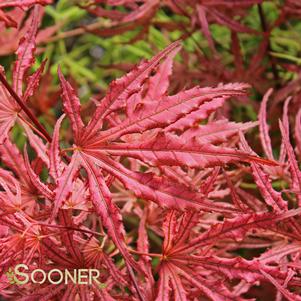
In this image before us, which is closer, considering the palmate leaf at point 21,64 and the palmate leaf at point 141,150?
the palmate leaf at point 141,150

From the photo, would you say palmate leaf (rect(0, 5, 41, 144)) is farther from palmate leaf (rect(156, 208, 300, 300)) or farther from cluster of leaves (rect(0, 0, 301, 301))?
palmate leaf (rect(156, 208, 300, 300))

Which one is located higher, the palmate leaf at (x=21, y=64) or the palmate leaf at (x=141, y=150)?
the palmate leaf at (x=21, y=64)

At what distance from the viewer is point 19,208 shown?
67 cm

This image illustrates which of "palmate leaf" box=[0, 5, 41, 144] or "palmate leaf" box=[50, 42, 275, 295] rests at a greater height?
"palmate leaf" box=[0, 5, 41, 144]

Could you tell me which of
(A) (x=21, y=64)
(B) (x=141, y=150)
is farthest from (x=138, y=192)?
(A) (x=21, y=64)

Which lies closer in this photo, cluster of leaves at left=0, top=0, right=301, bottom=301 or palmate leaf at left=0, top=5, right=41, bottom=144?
cluster of leaves at left=0, top=0, right=301, bottom=301

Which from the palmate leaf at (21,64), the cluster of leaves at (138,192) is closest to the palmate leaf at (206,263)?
the cluster of leaves at (138,192)

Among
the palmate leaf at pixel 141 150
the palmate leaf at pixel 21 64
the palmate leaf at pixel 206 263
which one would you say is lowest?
the palmate leaf at pixel 206 263

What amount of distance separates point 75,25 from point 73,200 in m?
1.34

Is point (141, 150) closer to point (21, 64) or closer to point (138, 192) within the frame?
point (138, 192)

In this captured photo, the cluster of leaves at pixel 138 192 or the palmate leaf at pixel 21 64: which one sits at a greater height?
the palmate leaf at pixel 21 64

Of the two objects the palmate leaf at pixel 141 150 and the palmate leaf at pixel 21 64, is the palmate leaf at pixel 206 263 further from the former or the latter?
the palmate leaf at pixel 21 64

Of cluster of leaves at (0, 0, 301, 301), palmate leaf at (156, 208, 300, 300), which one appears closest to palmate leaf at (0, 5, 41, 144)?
cluster of leaves at (0, 0, 301, 301)

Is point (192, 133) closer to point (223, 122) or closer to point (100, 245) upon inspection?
point (223, 122)
